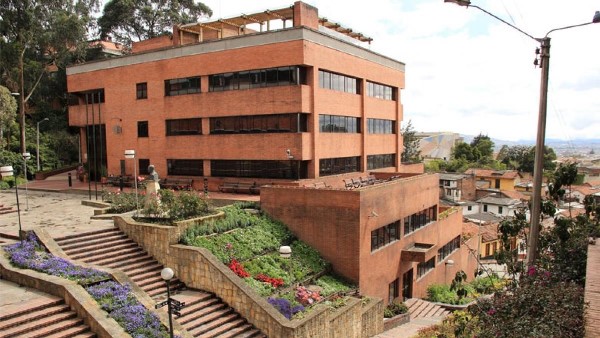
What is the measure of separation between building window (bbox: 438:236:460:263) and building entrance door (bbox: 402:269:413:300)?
4884mm

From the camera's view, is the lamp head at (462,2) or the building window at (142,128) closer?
the lamp head at (462,2)

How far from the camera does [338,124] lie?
2669cm

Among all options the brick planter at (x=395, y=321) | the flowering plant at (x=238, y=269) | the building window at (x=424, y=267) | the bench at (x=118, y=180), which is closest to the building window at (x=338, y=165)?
the building window at (x=424, y=267)

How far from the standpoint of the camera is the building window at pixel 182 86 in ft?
87.8

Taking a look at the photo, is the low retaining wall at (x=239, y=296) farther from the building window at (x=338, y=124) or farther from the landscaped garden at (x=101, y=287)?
the building window at (x=338, y=124)

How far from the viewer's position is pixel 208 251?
15695 millimetres

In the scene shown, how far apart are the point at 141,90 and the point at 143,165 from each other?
479 centimetres

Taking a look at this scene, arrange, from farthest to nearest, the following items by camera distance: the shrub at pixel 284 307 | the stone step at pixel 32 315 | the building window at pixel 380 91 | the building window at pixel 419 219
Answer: the building window at pixel 380 91, the building window at pixel 419 219, the shrub at pixel 284 307, the stone step at pixel 32 315

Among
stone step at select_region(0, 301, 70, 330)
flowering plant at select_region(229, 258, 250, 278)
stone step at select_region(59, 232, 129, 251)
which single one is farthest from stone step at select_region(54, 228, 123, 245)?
flowering plant at select_region(229, 258, 250, 278)

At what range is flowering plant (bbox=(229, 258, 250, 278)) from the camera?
1554 centimetres

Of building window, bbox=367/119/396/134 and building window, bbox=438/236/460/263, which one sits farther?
building window, bbox=367/119/396/134

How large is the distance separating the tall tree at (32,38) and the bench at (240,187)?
25.0m

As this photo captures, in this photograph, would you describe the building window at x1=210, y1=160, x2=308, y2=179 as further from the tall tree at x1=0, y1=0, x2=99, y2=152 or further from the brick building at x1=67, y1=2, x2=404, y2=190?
the tall tree at x1=0, y1=0, x2=99, y2=152

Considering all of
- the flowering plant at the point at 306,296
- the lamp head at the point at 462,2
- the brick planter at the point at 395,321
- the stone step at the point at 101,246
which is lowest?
the brick planter at the point at 395,321
